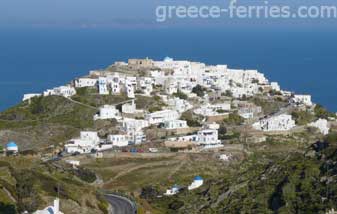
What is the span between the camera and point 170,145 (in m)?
42.7

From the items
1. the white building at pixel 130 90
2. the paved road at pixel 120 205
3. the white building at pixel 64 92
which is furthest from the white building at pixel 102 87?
the paved road at pixel 120 205

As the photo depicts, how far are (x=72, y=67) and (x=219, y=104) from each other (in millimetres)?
53500

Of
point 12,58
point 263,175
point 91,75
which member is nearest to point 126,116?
point 91,75

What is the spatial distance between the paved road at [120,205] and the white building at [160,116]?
15860mm

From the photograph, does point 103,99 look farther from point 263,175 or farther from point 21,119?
point 263,175

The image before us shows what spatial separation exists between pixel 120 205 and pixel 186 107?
21.2 m

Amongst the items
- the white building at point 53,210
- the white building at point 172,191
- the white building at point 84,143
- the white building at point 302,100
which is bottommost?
the white building at point 53,210

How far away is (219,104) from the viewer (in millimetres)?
49906

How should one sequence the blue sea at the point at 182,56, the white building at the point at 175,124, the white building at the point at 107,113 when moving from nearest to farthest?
the white building at the point at 175,124, the white building at the point at 107,113, the blue sea at the point at 182,56

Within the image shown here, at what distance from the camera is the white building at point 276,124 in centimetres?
4575

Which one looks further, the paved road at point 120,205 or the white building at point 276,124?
the white building at point 276,124

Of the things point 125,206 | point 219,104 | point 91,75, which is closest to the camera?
point 125,206

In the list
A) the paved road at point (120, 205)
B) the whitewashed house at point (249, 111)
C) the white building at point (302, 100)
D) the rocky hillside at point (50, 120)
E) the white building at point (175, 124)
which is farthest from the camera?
the white building at point (302, 100)

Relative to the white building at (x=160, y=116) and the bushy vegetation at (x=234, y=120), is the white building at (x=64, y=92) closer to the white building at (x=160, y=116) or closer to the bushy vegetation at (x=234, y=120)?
the white building at (x=160, y=116)
